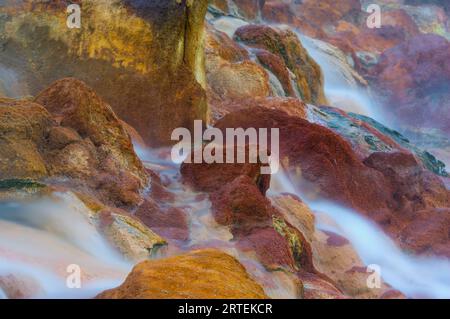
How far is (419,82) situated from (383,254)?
1551cm

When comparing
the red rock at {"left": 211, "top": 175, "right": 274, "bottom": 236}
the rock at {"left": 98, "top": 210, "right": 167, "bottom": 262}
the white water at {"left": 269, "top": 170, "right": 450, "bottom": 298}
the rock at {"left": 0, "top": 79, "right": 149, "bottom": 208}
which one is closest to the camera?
the rock at {"left": 98, "top": 210, "right": 167, "bottom": 262}

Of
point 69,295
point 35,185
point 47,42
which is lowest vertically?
point 69,295

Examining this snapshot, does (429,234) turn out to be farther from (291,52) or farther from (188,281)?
(291,52)

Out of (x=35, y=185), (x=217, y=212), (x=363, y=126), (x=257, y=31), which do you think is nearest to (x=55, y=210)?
(x=35, y=185)

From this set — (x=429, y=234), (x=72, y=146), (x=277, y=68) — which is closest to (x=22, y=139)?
(x=72, y=146)

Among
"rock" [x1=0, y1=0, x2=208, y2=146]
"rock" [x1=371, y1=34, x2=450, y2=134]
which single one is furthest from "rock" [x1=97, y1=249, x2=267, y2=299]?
"rock" [x1=371, y1=34, x2=450, y2=134]

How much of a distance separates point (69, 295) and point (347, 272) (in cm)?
372

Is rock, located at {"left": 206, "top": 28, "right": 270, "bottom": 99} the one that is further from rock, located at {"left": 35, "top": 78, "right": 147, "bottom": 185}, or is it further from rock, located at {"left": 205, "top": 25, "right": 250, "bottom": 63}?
rock, located at {"left": 35, "top": 78, "right": 147, "bottom": 185}

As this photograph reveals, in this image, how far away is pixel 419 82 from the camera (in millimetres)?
24094

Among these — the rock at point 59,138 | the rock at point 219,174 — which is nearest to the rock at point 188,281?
the rock at point 59,138

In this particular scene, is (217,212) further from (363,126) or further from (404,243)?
(363,126)

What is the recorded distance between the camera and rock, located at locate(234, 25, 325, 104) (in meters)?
16.3

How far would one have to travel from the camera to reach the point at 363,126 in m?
13.8

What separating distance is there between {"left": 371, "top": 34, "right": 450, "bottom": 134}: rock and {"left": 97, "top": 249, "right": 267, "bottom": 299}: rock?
18.4 meters
